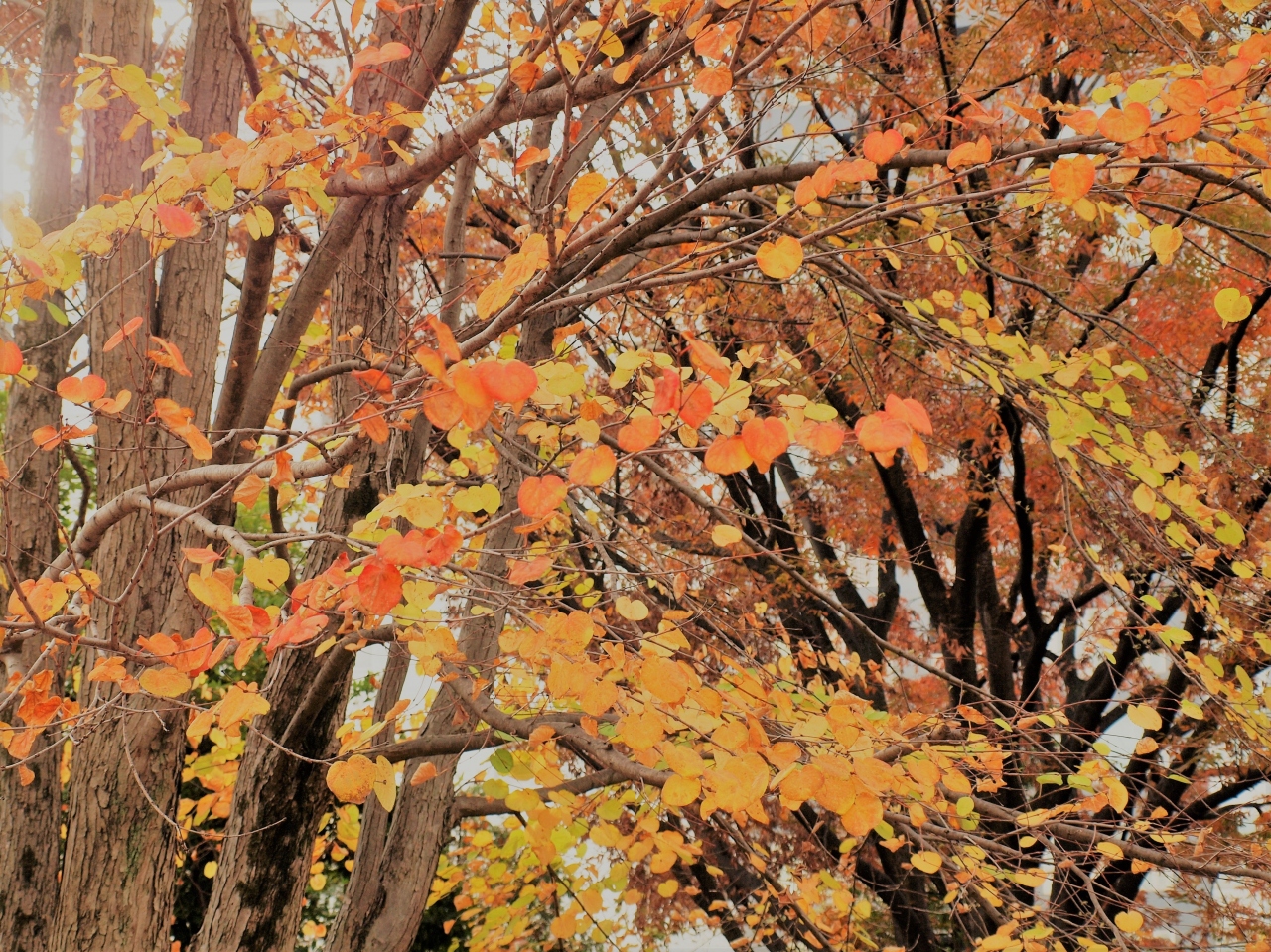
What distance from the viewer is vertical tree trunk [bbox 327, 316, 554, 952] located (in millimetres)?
4156

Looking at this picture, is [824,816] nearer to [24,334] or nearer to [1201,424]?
[1201,424]

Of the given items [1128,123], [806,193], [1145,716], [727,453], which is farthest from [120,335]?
[1145,716]

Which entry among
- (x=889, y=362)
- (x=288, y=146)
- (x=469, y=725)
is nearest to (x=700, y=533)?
(x=889, y=362)

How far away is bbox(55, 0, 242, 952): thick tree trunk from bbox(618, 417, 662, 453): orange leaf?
96.1 inches

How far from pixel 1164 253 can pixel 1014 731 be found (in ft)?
5.51

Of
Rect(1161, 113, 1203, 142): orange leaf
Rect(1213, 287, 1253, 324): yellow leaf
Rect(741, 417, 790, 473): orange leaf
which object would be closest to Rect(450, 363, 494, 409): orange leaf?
Rect(741, 417, 790, 473): orange leaf

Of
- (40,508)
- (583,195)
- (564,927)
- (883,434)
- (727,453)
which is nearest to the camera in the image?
(883,434)

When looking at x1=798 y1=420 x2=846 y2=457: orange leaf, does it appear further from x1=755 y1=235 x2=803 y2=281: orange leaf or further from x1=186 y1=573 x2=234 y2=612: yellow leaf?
x1=186 y1=573 x2=234 y2=612: yellow leaf

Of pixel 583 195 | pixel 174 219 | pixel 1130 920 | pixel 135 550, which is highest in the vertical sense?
pixel 583 195

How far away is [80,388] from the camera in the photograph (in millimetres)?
2395

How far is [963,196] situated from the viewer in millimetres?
1785

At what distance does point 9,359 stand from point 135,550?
1.54 metres

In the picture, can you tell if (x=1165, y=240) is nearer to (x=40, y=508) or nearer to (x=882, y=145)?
(x=882, y=145)

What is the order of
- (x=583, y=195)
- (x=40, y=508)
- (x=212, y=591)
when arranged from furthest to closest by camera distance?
(x=40, y=508) < (x=212, y=591) < (x=583, y=195)
